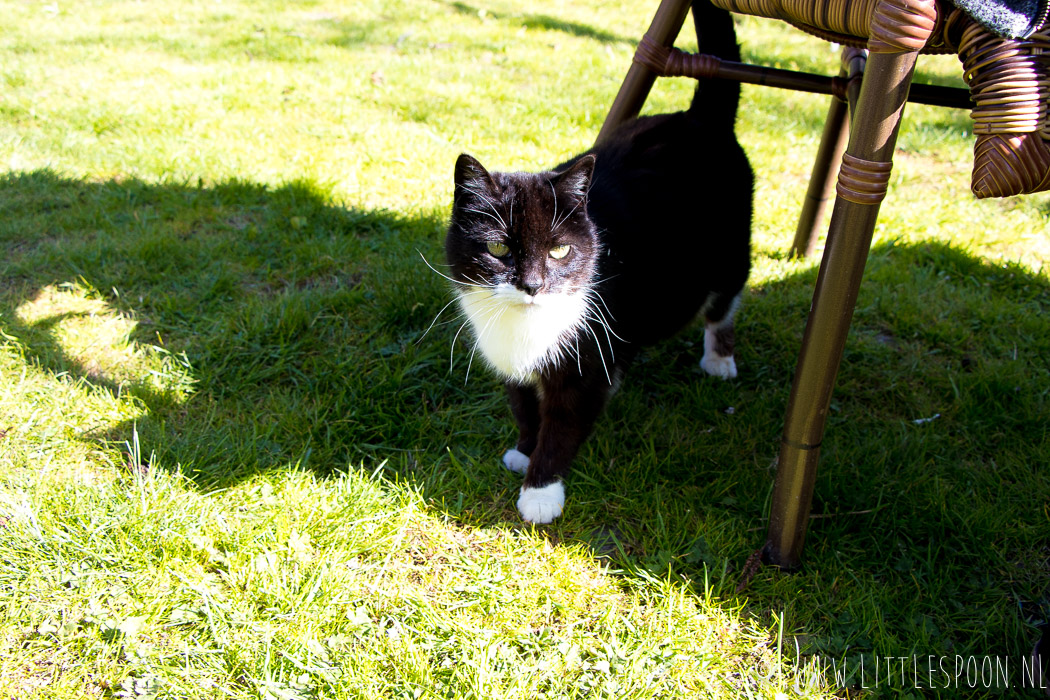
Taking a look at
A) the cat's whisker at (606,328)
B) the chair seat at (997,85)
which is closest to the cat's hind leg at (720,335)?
the cat's whisker at (606,328)

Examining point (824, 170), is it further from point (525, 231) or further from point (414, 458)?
point (414, 458)

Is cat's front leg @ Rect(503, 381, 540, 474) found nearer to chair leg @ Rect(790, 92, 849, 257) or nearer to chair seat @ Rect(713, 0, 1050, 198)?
chair seat @ Rect(713, 0, 1050, 198)

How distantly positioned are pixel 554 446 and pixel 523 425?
0.19 m

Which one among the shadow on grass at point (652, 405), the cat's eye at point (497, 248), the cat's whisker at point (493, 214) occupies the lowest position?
the shadow on grass at point (652, 405)

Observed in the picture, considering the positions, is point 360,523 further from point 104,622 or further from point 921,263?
point 921,263

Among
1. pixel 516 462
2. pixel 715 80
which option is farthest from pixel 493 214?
pixel 715 80

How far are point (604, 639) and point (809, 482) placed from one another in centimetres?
59

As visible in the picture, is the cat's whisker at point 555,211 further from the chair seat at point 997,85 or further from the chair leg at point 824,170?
the chair leg at point 824,170

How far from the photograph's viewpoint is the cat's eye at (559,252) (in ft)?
5.54

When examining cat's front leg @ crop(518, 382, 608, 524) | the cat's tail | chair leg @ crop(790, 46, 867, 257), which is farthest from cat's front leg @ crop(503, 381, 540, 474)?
chair leg @ crop(790, 46, 867, 257)

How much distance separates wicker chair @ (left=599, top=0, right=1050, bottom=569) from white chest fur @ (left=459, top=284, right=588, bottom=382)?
563mm

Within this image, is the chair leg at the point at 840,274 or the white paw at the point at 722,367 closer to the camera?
the chair leg at the point at 840,274

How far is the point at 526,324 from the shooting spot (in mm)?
1734

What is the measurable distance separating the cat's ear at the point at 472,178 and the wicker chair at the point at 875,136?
31.1 inches
